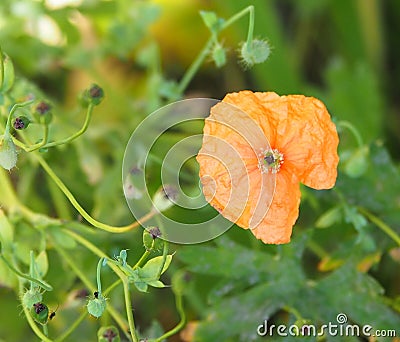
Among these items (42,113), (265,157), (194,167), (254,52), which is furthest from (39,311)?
(194,167)

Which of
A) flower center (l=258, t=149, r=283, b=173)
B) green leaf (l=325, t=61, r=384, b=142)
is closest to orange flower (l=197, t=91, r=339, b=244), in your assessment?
flower center (l=258, t=149, r=283, b=173)

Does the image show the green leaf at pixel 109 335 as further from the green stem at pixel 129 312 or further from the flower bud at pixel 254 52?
the flower bud at pixel 254 52

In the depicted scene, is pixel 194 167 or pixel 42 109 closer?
pixel 42 109

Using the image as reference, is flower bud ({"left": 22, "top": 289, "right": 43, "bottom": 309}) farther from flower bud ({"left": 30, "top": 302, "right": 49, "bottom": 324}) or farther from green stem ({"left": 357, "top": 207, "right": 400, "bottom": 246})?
green stem ({"left": 357, "top": 207, "right": 400, "bottom": 246})

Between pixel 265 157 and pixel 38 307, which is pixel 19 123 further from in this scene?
pixel 265 157

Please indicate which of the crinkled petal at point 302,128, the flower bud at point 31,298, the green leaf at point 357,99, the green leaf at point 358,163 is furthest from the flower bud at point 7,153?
the green leaf at point 357,99

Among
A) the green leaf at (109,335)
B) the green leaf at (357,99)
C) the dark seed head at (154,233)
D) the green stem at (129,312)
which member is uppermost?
the dark seed head at (154,233)
